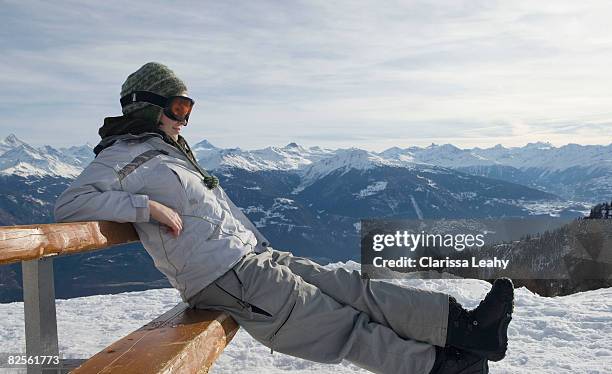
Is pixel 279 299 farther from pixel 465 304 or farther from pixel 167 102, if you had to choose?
pixel 465 304

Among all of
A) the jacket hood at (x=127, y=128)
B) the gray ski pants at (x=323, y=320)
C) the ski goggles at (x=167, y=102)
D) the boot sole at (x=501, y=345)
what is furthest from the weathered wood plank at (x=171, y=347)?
the boot sole at (x=501, y=345)

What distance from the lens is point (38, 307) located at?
257cm

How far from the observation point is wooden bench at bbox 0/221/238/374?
2.22m

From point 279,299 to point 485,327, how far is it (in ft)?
3.66

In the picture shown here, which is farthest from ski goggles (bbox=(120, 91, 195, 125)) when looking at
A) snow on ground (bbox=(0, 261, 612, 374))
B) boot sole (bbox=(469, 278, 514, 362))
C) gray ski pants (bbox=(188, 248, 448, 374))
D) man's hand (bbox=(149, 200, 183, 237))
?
boot sole (bbox=(469, 278, 514, 362))

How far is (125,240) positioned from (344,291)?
1.26 m

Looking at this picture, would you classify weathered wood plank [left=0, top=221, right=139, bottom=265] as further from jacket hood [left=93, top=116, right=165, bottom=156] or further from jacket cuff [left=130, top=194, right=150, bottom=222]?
jacket hood [left=93, top=116, right=165, bottom=156]

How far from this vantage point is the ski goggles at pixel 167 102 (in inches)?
140

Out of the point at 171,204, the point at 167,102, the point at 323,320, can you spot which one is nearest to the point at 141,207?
the point at 171,204

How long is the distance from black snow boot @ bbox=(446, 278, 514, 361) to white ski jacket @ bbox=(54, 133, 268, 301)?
122 centimetres

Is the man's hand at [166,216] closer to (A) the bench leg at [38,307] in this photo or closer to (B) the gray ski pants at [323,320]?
(B) the gray ski pants at [323,320]

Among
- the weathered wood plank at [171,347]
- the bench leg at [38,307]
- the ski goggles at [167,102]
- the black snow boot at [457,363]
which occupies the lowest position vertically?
the black snow boot at [457,363]

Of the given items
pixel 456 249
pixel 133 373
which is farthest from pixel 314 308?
pixel 456 249

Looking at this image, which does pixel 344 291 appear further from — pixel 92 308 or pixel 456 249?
pixel 456 249
